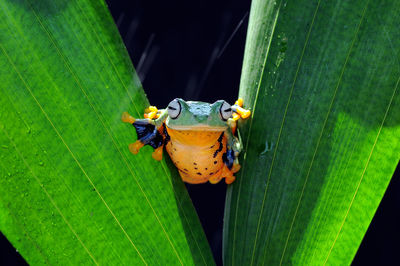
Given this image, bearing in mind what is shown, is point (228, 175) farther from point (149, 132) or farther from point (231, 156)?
point (149, 132)

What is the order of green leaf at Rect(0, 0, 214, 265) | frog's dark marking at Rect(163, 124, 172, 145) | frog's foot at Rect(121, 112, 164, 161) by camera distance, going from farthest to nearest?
frog's dark marking at Rect(163, 124, 172, 145), frog's foot at Rect(121, 112, 164, 161), green leaf at Rect(0, 0, 214, 265)

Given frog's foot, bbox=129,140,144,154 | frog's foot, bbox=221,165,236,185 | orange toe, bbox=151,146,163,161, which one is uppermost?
frog's foot, bbox=129,140,144,154

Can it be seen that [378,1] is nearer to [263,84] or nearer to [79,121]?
[263,84]

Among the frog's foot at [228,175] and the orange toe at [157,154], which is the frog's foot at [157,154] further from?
the frog's foot at [228,175]

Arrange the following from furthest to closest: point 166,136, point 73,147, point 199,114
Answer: point 166,136
point 199,114
point 73,147

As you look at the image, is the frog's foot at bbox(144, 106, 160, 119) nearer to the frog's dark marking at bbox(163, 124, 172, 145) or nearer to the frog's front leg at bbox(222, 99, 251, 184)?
the frog's dark marking at bbox(163, 124, 172, 145)

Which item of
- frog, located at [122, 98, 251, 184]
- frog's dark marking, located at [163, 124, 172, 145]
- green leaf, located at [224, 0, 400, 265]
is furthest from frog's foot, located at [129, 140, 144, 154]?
green leaf, located at [224, 0, 400, 265]

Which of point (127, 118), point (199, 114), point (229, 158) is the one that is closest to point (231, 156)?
point (229, 158)

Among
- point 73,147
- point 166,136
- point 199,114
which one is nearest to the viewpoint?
point 73,147

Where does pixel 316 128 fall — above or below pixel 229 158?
above
